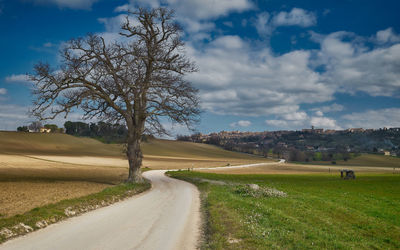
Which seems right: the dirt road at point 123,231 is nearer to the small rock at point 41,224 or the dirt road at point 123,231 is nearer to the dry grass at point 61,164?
the small rock at point 41,224

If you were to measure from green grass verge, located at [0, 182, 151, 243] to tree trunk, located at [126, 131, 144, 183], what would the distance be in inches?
329

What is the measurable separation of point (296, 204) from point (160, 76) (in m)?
17.5

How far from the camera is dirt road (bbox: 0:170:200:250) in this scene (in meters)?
9.32

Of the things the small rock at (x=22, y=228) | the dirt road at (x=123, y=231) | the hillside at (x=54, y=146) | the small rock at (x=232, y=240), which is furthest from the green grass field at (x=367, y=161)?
the small rock at (x=22, y=228)

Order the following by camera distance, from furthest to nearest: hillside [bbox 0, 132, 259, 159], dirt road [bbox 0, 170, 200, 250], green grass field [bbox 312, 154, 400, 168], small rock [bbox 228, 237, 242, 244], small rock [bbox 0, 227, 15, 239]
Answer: green grass field [bbox 312, 154, 400, 168] < hillside [bbox 0, 132, 259, 159] < small rock [bbox 0, 227, 15, 239] < small rock [bbox 228, 237, 242, 244] < dirt road [bbox 0, 170, 200, 250]

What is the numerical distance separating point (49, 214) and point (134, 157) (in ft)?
55.3

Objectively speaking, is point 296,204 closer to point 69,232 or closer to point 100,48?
point 69,232

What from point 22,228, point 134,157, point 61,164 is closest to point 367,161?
point 61,164

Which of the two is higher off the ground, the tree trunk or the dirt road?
the tree trunk

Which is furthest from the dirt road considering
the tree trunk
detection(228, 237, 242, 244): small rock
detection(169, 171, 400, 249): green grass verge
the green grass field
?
the green grass field

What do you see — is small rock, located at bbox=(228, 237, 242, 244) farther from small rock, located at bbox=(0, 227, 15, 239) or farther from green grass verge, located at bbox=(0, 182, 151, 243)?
small rock, located at bbox=(0, 227, 15, 239)

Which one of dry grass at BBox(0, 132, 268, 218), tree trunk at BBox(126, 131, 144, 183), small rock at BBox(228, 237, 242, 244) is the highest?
tree trunk at BBox(126, 131, 144, 183)

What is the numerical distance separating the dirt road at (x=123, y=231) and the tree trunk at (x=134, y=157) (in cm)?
1284

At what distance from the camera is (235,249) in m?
9.02
